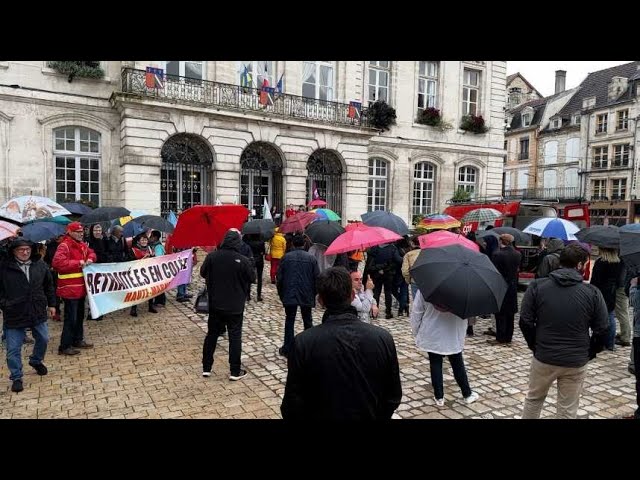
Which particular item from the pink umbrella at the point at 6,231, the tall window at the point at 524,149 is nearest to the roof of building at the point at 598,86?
the tall window at the point at 524,149

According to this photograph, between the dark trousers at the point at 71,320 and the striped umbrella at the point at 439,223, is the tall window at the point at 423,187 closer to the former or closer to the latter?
the striped umbrella at the point at 439,223

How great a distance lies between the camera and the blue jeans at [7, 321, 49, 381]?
523 cm

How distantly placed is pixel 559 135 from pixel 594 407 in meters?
44.4

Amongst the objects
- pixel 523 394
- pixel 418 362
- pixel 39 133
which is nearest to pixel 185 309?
pixel 418 362

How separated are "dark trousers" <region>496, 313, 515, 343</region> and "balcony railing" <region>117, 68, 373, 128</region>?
43.7 ft

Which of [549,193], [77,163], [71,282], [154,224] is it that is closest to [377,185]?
[77,163]

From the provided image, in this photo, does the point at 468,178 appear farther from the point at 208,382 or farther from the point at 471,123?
the point at 208,382

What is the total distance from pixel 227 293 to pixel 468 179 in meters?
21.7

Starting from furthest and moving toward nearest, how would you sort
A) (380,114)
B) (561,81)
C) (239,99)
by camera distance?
(561,81)
(380,114)
(239,99)

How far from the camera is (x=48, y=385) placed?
5.43 metres

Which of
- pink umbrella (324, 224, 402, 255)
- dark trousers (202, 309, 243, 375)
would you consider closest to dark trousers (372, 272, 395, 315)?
pink umbrella (324, 224, 402, 255)

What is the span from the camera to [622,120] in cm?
3772

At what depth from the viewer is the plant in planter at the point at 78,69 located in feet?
51.3
